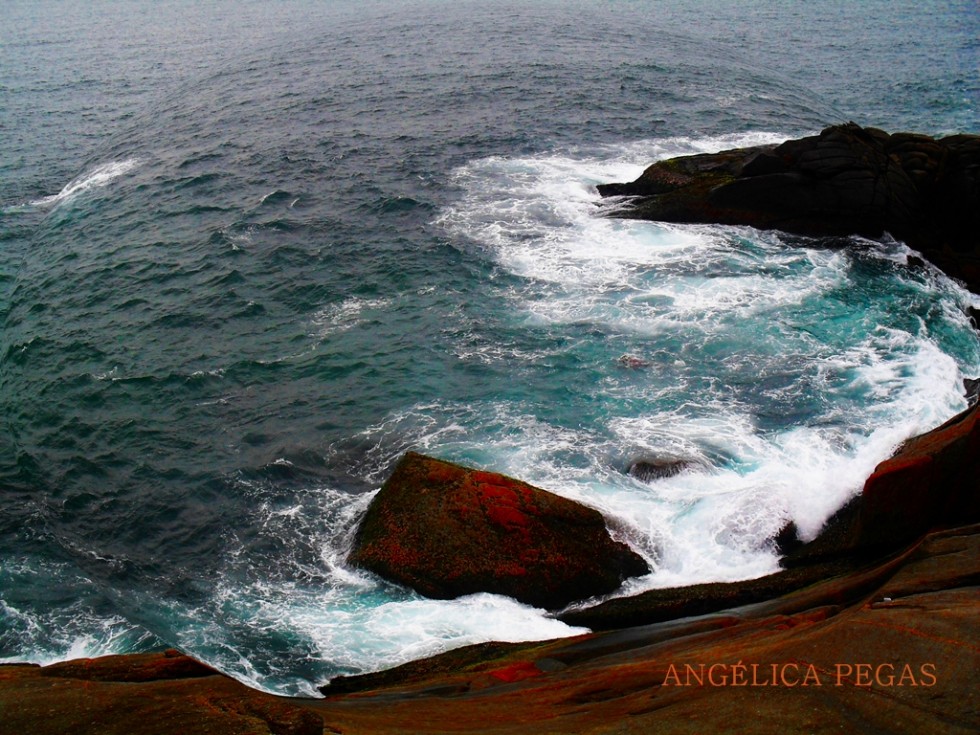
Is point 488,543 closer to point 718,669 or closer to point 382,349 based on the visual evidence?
point 718,669

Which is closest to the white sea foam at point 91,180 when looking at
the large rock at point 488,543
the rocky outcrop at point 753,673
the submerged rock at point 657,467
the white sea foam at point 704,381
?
the white sea foam at point 704,381

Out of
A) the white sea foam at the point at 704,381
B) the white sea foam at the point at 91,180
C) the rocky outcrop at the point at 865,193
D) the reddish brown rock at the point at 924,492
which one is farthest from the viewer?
the white sea foam at the point at 91,180

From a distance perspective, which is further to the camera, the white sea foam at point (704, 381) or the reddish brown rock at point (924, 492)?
the white sea foam at point (704, 381)

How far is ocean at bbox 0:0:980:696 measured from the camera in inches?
778

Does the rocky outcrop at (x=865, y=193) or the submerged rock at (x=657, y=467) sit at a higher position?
the rocky outcrop at (x=865, y=193)

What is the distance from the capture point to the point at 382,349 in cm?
2981

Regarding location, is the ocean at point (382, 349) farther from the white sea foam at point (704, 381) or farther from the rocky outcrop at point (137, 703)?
the rocky outcrop at point (137, 703)

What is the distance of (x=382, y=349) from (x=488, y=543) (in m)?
12.6

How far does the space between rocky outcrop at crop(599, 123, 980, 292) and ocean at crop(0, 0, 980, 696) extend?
119cm

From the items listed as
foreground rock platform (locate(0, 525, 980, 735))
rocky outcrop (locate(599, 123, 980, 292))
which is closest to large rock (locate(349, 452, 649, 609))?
foreground rock platform (locate(0, 525, 980, 735))

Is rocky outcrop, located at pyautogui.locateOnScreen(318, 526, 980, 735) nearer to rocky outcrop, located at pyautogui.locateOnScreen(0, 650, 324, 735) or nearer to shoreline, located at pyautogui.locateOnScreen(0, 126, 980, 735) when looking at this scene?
shoreline, located at pyautogui.locateOnScreen(0, 126, 980, 735)

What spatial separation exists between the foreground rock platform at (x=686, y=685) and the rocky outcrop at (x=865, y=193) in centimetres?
2345

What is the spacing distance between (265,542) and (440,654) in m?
6.82

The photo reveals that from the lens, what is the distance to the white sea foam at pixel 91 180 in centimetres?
4478
